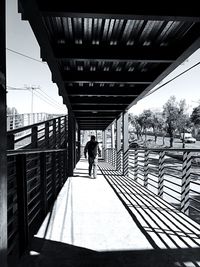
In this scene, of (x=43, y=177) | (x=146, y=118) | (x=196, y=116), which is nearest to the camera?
(x=43, y=177)

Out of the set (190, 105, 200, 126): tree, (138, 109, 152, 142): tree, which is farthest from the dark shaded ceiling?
(138, 109, 152, 142): tree

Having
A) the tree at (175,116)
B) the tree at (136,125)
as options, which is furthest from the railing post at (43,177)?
the tree at (136,125)

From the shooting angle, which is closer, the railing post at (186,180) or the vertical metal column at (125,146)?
the railing post at (186,180)

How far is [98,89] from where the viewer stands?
25.6 feet

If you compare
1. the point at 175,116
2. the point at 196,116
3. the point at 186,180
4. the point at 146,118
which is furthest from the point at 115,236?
the point at 146,118

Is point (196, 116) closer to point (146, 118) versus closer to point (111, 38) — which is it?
point (146, 118)

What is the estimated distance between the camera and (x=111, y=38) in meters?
4.36

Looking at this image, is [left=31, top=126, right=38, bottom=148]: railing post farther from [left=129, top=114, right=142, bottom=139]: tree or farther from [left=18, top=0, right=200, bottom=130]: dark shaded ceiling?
[left=129, top=114, right=142, bottom=139]: tree

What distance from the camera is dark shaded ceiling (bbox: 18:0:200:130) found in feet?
10.1

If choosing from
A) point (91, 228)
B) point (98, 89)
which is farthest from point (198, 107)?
point (91, 228)

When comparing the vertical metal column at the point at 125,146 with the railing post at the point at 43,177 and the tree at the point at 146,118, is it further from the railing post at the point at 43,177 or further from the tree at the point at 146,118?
the tree at the point at 146,118

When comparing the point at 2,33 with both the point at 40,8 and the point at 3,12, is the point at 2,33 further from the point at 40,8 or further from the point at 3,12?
the point at 40,8

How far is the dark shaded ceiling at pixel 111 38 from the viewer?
3.09 meters

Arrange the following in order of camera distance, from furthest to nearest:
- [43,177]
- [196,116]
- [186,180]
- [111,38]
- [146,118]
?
1. [146,118]
2. [196,116]
3. [186,180]
4. [111,38]
5. [43,177]
